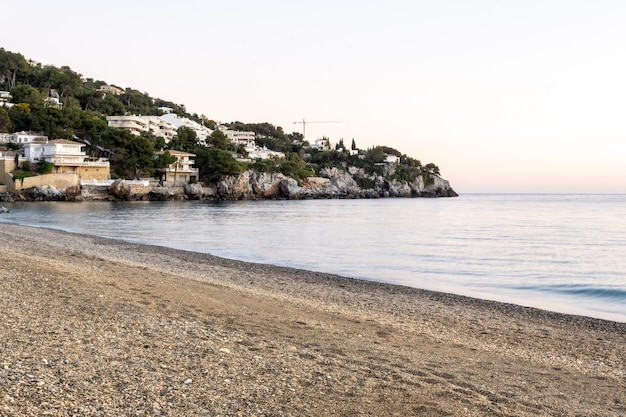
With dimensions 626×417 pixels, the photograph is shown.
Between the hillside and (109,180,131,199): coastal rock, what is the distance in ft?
15.5

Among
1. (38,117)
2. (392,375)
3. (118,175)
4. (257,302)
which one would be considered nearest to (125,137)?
(118,175)

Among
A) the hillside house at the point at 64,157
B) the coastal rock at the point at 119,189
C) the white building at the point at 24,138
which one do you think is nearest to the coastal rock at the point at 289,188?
the coastal rock at the point at 119,189

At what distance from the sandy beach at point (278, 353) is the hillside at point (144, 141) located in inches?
2891

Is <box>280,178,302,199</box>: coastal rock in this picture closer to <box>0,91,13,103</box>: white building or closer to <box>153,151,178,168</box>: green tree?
<box>153,151,178,168</box>: green tree

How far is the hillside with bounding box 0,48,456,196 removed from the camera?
269 ft

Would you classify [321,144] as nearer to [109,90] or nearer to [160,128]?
[160,128]

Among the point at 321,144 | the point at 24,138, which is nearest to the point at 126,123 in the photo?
the point at 24,138

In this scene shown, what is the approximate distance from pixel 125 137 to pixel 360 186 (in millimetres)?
67044

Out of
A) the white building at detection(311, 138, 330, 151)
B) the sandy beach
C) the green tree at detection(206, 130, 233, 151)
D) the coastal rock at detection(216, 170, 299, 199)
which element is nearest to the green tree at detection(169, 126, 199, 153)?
the green tree at detection(206, 130, 233, 151)

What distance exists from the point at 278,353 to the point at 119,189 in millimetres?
72426

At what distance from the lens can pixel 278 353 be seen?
6.93 metres

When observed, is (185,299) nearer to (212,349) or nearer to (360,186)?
(212,349)

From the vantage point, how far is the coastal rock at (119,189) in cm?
7378

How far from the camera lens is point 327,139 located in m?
174
